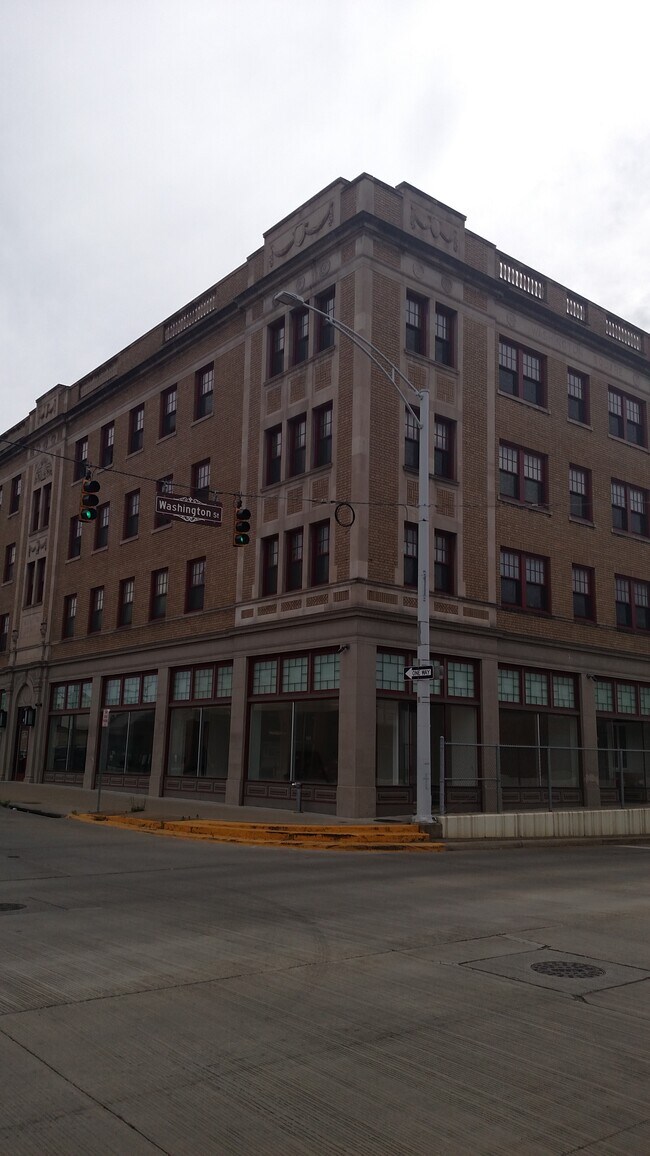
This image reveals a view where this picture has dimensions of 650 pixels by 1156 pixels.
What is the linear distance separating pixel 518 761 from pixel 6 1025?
75.5ft

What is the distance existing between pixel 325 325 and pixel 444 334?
12.2ft

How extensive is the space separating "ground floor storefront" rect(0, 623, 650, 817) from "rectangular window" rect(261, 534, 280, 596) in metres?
1.82

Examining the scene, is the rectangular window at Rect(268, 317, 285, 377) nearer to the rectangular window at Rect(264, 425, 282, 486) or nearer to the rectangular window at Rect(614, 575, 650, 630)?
the rectangular window at Rect(264, 425, 282, 486)

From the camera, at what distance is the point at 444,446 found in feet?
93.1

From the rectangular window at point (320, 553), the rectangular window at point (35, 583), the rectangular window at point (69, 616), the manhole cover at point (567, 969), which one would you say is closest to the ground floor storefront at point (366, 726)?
the rectangular window at point (320, 553)

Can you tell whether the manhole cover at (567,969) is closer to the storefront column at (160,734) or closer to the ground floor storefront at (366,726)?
the ground floor storefront at (366,726)

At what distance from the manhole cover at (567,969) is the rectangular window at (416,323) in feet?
70.1

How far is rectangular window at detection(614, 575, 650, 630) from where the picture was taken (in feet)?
111

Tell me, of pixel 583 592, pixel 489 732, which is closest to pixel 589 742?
pixel 583 592

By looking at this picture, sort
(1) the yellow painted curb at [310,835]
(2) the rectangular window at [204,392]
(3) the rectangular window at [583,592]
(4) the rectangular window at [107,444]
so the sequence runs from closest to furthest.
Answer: (1) the yellow painted curb at [310,835], (3) the rectangular window at [583,592], (2) the rectangular window at [204,392], (4) the rectangular window at [107,444]

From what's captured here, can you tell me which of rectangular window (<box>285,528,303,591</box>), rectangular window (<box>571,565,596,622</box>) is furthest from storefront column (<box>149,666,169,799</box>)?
rectangular window (<box>571,565,596,622</box>)

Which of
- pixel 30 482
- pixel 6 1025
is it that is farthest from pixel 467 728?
pixel 30 482

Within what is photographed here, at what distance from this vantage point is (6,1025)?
6.57 m

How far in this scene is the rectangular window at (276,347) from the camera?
2989 cm
